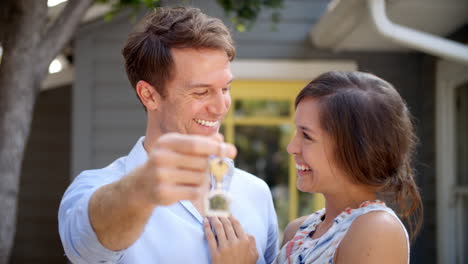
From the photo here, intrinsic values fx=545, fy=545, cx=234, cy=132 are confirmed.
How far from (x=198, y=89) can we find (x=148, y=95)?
0.62 feet

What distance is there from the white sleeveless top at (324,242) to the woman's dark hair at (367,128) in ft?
0.34

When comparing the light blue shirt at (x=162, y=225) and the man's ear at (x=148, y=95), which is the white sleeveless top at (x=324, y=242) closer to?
the light blue shirt at (x=162, y=225)

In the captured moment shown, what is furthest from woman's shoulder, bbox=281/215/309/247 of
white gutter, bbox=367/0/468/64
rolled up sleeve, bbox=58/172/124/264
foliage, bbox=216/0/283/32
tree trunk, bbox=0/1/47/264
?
foliage, bbox=216/0/283/32

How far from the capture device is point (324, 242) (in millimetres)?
1521

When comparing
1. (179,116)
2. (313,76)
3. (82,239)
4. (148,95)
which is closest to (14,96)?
(148,95)

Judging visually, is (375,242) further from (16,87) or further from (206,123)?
(16,87)

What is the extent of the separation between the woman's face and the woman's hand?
0.23 meters

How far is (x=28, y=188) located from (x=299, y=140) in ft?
20.9

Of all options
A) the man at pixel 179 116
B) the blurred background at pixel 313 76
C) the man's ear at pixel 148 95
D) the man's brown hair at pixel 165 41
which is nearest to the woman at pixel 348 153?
the man at pixel 179 116

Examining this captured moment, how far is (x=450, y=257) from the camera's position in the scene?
4496 mm

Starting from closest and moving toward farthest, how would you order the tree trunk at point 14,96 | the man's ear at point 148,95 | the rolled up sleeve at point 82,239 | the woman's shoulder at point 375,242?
the rolled up sleeve at point 82,239 < the woman's shoulder at point 375,242 < the man's ear at point 148,95 < the tree trunk at point 14,96

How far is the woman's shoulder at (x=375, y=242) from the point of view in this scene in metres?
1.34

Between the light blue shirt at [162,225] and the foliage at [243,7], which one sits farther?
the foliage at [243,7]

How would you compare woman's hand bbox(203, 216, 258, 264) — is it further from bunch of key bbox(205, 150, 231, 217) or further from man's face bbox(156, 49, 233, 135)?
bunch of key bbox(205, 150, 231, 217)
